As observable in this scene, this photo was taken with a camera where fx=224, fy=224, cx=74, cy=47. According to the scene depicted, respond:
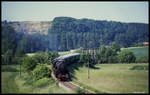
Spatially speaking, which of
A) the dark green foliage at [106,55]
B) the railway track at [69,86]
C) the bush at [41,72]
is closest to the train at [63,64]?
the railway track at [69,86]

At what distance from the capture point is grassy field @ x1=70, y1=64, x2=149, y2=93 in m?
29.4

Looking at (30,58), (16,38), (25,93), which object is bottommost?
(25,93)

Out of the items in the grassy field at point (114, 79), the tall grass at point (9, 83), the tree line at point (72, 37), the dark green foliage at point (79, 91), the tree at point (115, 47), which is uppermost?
the tree line at point (72, 37)

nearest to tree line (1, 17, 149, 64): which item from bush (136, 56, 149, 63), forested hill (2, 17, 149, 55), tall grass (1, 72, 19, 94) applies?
forested hill (2, 17, 149, 55)

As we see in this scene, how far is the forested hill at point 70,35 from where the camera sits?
1422 inches

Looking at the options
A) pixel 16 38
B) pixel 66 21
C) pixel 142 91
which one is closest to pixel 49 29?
pixel 66 21

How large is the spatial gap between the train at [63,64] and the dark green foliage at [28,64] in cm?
316

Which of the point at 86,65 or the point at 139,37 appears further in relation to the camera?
the point at 139,37

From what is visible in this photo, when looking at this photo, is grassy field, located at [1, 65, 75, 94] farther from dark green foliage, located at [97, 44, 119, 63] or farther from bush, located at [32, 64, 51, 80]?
dark green foliage, located at [97, 44, 119, 63]

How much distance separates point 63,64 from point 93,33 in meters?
13.5

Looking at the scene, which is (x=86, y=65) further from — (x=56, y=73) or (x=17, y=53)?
(x=17, y=53)

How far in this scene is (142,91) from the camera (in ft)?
94.3

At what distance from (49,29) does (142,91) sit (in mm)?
21876

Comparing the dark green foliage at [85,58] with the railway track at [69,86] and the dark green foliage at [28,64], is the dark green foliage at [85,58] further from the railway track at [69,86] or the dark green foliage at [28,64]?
the dark green foliage at [28,64]
